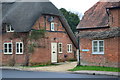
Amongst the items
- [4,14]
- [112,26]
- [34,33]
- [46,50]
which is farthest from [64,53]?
[112,26]

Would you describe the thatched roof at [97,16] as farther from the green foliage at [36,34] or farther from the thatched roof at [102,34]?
the green foliage at [36,34]

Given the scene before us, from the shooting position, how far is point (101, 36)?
20859 mm

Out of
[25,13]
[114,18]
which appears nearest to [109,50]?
[114,18]

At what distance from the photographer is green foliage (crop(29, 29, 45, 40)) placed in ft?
83.9

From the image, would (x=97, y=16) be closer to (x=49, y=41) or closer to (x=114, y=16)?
(x=114, y=16)

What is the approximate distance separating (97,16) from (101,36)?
2.87m

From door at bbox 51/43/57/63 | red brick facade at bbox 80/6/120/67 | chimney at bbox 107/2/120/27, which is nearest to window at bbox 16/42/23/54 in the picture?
door at bbox 51/43/57/63

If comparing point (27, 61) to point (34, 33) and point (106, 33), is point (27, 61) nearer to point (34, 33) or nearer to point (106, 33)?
point (34, 33)

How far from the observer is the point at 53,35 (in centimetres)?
2825

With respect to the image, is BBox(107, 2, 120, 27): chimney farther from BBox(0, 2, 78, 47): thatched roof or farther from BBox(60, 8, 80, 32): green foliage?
BBox(60, 8, 80, 32): green foliage

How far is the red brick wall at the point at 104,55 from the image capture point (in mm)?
20359

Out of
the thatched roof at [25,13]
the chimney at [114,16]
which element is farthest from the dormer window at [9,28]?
the chimney at [114,16]

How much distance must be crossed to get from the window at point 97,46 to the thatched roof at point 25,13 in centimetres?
704

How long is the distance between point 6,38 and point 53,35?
17.3ft
